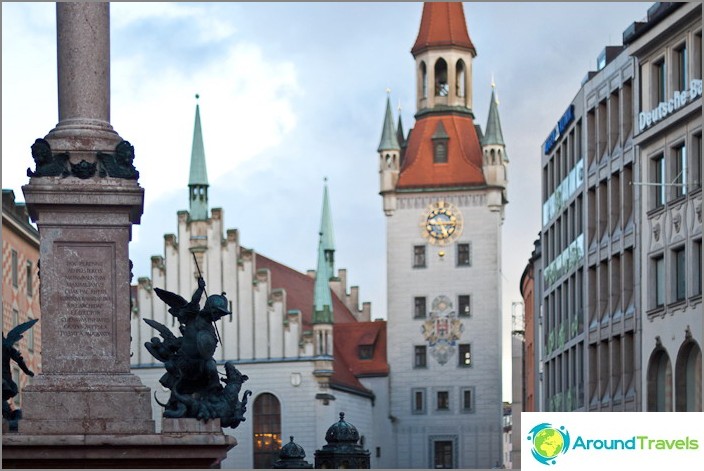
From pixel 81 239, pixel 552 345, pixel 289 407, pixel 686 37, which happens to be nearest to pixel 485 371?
pixel 289 407

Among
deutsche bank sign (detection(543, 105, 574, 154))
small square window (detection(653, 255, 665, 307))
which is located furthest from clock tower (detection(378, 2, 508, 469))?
small square window (detection(653, 255, 665, 307))

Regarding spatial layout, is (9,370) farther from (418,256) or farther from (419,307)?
(418,256)

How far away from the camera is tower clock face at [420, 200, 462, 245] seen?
119 metres

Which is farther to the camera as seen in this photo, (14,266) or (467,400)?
(467,400)

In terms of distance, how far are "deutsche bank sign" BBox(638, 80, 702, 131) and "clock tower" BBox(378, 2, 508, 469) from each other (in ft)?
217

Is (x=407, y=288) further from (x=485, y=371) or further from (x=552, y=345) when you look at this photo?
(x=552, y=345)

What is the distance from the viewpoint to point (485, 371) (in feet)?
383

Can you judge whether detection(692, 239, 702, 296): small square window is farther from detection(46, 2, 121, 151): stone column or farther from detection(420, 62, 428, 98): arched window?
detection(420, 62, 428, 98): arched window

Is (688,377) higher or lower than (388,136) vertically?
lower

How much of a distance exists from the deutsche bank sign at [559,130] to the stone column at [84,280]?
135ft

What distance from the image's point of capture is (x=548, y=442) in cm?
1798

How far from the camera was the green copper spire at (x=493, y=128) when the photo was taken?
4759 inches

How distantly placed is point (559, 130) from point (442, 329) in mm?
54300

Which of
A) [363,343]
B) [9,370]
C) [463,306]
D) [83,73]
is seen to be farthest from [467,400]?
[9,370]
